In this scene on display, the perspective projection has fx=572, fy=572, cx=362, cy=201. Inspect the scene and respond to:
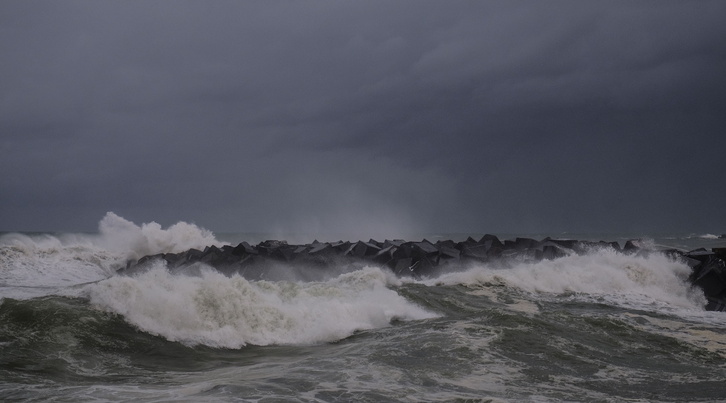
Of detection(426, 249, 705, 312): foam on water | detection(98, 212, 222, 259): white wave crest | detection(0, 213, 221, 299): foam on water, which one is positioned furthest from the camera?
detection(98, 212, 222, 259): white wave crest

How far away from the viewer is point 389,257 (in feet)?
64.5

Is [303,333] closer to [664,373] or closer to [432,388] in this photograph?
[432,388]

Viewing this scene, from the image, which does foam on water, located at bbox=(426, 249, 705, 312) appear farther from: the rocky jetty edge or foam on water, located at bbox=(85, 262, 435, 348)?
foam on water, located at bbox=(85, 262, 435, 348)

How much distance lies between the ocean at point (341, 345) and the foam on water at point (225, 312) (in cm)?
3

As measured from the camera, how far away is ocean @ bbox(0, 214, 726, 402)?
625 cm

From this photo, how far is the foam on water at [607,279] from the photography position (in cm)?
1538

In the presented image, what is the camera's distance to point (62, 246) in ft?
82.7

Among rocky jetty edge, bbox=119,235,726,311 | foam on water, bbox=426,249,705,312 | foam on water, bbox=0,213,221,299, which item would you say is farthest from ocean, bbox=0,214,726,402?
foam on water, bbox=0,213,221,299

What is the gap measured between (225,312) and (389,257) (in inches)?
422

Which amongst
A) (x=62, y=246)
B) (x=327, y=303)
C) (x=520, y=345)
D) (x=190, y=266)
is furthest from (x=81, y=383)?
(x=62, y=246)

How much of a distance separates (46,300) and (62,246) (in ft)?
59.5

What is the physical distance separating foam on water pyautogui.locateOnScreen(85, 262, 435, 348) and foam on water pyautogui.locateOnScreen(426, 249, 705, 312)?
5.82 metres

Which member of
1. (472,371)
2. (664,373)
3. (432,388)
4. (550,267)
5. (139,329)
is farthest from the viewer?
(550,267)

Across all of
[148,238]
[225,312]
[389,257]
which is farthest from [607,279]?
[148,238]
